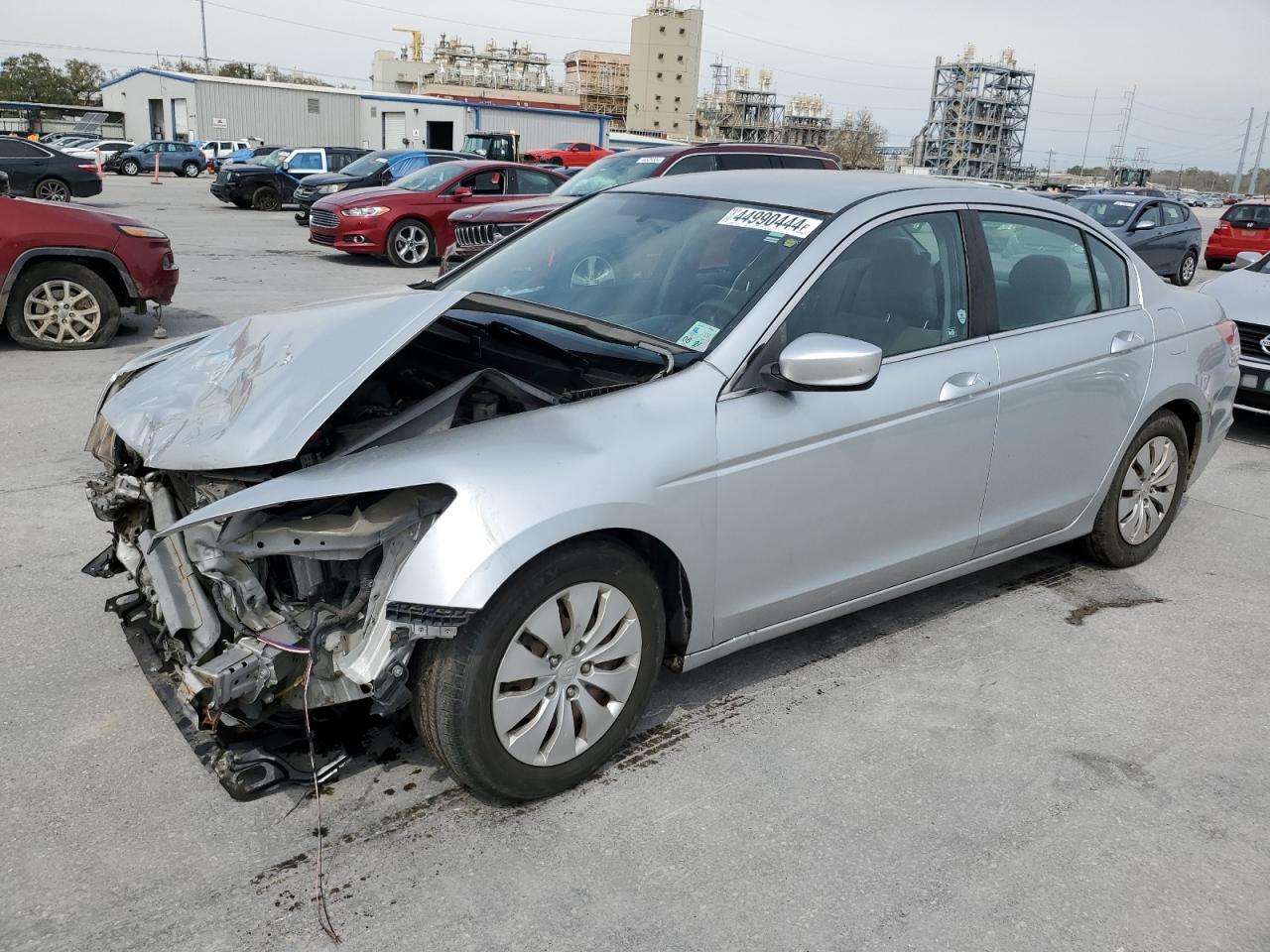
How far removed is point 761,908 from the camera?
2.59 metres

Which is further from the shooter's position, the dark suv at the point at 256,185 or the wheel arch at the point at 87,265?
the dark suv at the point at 256,185

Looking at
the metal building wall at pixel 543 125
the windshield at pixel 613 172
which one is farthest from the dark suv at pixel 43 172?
the metal building wall at pixel 543 125

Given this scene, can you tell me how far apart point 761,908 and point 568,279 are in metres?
2.29

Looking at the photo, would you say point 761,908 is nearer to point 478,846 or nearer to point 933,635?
point 478,846

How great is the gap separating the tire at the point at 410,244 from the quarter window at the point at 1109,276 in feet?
42.4

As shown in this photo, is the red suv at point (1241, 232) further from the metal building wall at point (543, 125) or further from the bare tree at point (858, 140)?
the bare tree at point (858, 140)

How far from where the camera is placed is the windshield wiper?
→ 3246mm

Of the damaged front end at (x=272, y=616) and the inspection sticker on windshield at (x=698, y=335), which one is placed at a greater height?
the inspection sticker on windshield at (x=698, y=335)

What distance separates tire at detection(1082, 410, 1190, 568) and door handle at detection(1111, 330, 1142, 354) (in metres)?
0.41

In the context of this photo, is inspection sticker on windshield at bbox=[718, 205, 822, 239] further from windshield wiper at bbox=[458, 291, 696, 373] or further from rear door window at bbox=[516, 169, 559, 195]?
rear door window at bbox=[516, 169, 559, 195]

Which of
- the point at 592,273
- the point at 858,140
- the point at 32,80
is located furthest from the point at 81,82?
the point at 592,273

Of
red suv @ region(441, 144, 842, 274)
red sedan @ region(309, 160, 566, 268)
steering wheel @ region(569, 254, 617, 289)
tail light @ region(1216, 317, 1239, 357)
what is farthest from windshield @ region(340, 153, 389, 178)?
tail light @ region(1216, 317, 1239, 357)

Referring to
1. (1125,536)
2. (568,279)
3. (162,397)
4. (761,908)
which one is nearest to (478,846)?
(761,908)

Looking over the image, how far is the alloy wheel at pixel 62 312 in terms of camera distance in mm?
8320
